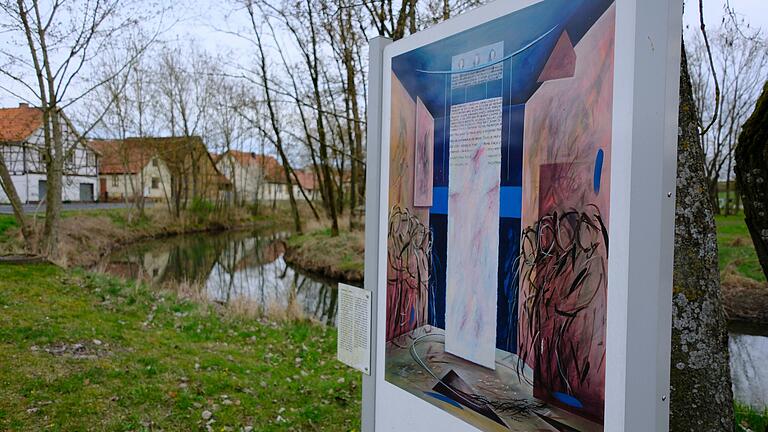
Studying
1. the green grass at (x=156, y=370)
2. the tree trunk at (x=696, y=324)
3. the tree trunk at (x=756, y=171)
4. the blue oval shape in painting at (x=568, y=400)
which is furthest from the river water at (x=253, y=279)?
the blue oval shape in painting at (x=568, y=400)

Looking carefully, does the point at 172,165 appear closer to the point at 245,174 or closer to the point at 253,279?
the point at 245,174

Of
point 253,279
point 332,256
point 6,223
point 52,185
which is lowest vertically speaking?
point 253,279

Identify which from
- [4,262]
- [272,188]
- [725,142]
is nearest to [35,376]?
[4,262]

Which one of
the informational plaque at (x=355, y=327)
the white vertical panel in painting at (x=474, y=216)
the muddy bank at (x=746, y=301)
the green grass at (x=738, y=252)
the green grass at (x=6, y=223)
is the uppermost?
the white vertical panel in painting at (x=474, y=216)

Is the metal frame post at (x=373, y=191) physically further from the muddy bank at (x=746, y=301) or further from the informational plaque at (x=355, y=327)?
the muddy bank at (x=746, y=301)

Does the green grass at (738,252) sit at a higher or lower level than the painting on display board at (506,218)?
lower

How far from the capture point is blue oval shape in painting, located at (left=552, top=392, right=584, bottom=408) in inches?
62.1

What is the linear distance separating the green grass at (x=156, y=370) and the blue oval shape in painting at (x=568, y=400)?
3184 millimetres

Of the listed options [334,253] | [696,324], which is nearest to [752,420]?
[696,324]

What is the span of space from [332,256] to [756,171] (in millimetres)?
15031

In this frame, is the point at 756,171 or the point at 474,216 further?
the point at 756,171

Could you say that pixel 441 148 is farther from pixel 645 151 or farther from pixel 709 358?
pixel 709 358

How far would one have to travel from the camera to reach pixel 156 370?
5.30m

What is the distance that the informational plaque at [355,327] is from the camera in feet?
8.48
